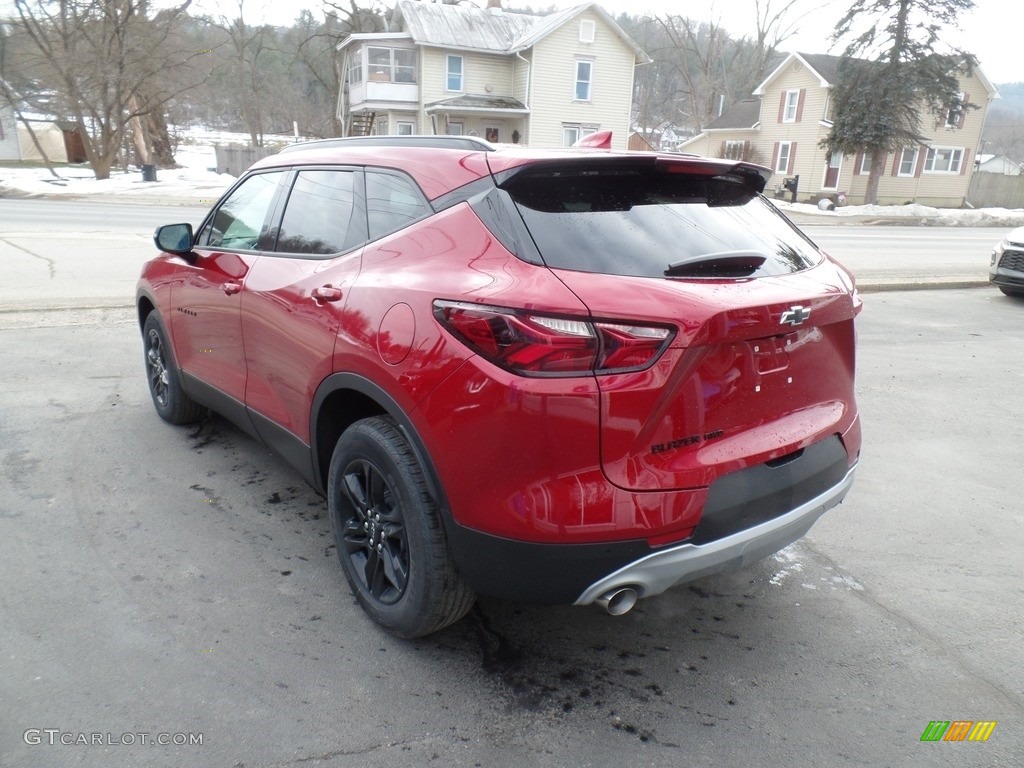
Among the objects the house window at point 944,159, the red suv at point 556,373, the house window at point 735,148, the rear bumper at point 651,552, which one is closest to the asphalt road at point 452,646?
the red suv at point 556,373

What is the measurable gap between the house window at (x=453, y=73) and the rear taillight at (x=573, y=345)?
38.6 metres

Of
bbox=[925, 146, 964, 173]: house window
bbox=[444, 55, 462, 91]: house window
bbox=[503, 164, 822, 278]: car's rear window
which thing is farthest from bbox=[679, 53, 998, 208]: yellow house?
bbox=[503, 164, 822, 278]: car's rear window

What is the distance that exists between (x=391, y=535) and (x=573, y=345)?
107cm

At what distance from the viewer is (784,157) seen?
41938 mm

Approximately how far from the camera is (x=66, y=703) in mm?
2459

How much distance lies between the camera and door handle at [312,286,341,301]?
2.85m

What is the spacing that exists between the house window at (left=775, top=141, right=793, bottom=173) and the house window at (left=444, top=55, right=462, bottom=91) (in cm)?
1788

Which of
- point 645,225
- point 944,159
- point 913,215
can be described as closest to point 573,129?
point 913,215

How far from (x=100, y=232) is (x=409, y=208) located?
14566mm

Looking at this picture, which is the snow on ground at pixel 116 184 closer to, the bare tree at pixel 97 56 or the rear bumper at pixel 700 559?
the bare tree at pixel 97 56

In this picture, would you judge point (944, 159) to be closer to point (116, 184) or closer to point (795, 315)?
point (116, 184)

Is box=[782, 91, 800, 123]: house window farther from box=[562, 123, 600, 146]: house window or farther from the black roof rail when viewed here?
the black roof rail

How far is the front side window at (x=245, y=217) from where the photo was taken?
371 cm

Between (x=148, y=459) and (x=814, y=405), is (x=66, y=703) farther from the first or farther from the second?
(x=814, y=405)
